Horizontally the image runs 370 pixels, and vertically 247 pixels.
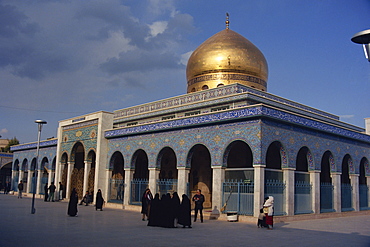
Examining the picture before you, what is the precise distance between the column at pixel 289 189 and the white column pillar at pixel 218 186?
2367 mm

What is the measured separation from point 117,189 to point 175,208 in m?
9.53

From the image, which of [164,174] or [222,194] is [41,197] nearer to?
[164,174]

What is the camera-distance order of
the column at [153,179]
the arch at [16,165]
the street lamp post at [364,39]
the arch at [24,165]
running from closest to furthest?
the street lamp post at [364,39], the column at [153,179], the arch at [24,165], the arch at [16,165]

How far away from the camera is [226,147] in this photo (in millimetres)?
14609

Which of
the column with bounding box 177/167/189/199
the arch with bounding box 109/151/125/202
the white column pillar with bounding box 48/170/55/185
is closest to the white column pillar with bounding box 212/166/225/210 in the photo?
the column with bounding box 177/167/189/199

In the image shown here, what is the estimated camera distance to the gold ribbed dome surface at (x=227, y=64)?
21547 mm

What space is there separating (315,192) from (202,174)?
18.1 feet

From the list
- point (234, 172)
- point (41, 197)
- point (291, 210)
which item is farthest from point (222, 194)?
point (41, 197)

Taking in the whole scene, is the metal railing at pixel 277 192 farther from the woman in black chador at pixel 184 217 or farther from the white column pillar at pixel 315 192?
the woman in black chador at pixel 184 217

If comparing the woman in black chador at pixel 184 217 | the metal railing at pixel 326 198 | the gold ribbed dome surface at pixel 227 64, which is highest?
the gold ribbed dome surface at pixel 227 64

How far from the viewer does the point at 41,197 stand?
25.7 metres

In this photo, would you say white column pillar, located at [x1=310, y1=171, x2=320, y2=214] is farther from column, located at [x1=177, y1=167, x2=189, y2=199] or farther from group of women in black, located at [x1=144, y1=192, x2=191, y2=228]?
group of women in black, located at [x1=144, y1=192, x2=191, y2=228]

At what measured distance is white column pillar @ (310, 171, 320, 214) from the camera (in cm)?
1576

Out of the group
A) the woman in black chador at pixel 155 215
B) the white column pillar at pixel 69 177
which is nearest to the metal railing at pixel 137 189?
the white column pillar at pixel 69 177
